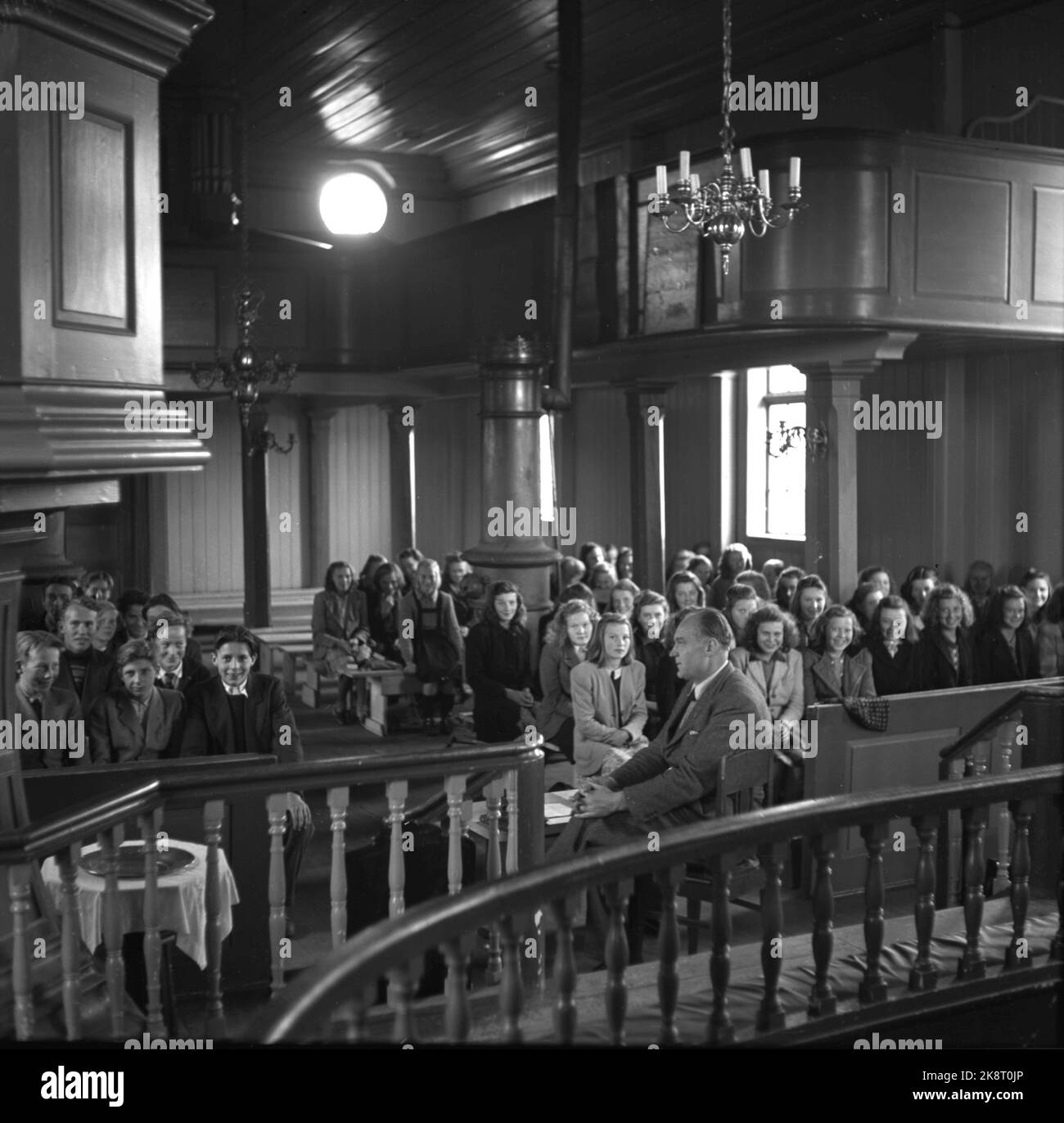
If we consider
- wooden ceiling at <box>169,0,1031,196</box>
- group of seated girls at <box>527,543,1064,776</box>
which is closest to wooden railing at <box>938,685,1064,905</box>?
group of seated girls at <box>527,543,1064,776</box>

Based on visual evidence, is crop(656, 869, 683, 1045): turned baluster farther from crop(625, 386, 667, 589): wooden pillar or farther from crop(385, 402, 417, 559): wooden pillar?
crop(385, 402, 417, 559): wooden pillar

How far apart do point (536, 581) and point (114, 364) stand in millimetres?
7259

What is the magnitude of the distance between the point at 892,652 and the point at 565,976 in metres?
5.60

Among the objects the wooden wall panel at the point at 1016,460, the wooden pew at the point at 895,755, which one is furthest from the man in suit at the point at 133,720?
the wooden wall panel at the point at 1016,460

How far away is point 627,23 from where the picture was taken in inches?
536

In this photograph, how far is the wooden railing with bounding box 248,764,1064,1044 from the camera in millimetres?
3027

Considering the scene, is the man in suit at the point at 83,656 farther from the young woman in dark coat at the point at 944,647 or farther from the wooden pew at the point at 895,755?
the young woman in dark coat at the point at 944,647

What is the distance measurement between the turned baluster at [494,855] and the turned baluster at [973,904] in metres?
1.64

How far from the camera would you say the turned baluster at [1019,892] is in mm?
4750

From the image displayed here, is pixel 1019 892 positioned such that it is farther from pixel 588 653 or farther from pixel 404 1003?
pixel 588 653

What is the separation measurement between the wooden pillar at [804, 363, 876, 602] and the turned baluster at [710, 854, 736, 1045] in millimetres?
→ 6693

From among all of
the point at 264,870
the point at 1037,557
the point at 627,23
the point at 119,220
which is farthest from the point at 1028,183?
the point at 119,220

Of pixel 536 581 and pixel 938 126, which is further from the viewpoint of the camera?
pixel 938 126
